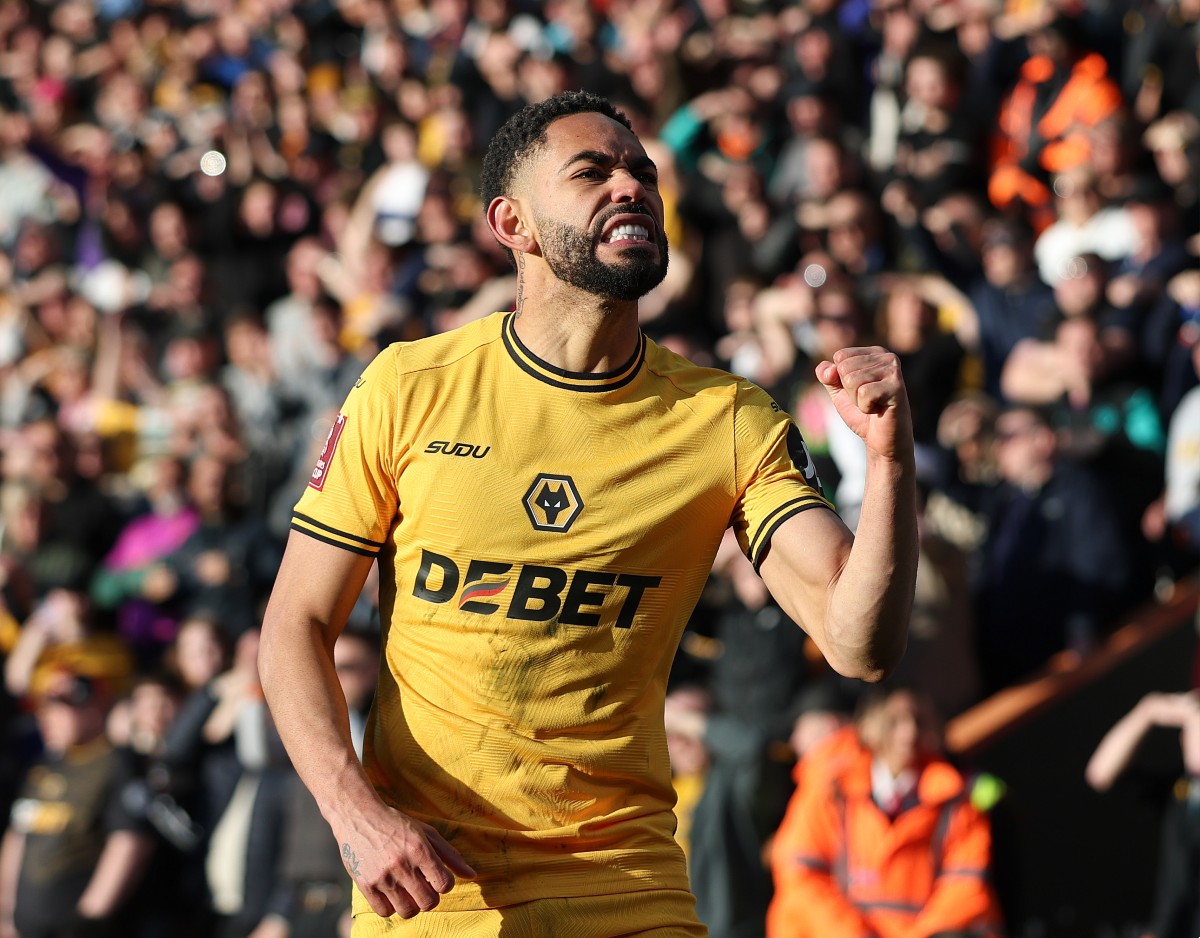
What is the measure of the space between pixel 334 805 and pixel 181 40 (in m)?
15.1

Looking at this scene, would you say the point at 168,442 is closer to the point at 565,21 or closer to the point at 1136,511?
the point at 565,21

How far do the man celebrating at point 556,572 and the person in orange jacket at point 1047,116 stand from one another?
24.2ft

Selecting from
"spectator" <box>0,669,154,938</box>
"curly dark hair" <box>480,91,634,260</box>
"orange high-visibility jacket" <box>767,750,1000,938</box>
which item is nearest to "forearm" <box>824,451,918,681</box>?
"curly dark hair" <box>480,91,634,260</box>

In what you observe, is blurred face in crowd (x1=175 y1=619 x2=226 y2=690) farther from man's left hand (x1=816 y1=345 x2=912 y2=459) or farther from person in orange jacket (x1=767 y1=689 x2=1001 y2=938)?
man's left hand (x1=816 y1=345 x2=912 y2=459)

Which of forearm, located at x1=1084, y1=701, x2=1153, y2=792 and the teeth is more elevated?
the teeth

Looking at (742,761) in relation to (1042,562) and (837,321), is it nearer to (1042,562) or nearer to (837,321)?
(1042,562)

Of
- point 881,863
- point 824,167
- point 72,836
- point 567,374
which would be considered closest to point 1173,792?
point 881,863

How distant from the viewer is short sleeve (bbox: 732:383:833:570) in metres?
3.56

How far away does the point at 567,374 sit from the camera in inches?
144

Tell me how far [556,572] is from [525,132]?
1.02 m

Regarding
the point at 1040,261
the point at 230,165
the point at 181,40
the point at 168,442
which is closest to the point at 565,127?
the point at 1040,261

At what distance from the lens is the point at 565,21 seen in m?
13.4

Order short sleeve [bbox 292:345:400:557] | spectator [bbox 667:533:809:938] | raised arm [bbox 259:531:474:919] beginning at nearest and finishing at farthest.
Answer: raised arm [bbox 259:531:474:919] → short sleeve [bbox 292:345:400:557] → spectator [bbox 667:533:809:938]

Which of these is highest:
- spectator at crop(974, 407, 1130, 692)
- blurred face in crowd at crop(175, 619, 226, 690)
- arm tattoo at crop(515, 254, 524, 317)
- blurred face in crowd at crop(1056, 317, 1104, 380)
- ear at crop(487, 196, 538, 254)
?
ear at crop(487, 196, 538, 254)
